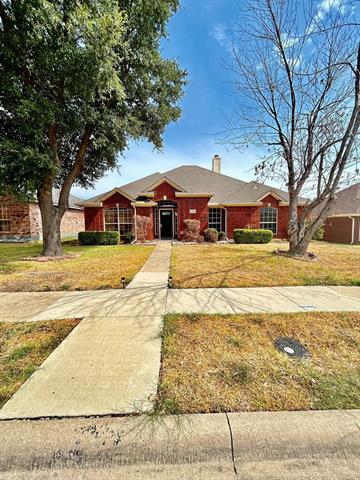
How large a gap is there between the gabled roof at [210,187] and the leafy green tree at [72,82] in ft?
20.2

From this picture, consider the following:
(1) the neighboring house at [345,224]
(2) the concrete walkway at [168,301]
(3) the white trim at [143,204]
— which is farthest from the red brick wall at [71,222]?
(1) the neighboring house at [345,224]

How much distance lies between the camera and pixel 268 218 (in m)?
18.5

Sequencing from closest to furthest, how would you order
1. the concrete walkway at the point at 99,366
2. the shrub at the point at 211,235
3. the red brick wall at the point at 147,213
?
the concrete walkway at the point at 99,366
the shrub at the point at 211,235
the red brick wall at the point at 147,213

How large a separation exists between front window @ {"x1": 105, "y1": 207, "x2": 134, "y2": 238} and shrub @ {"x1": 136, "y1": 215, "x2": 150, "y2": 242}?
114 centimetres

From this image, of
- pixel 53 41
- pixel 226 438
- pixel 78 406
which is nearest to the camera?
pixel 226 438

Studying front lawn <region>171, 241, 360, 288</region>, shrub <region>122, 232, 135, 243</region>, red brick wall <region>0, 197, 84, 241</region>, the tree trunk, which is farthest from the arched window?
red brick wall <region>0, 197, 84, 241</region>

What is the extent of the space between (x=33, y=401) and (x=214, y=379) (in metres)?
1.83

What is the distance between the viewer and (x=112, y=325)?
3.78 meters

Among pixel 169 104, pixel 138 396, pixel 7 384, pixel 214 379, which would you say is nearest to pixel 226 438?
pixel 214 379

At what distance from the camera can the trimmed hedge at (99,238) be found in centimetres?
1538

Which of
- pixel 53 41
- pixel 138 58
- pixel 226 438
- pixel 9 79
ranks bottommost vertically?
pixel 226 438

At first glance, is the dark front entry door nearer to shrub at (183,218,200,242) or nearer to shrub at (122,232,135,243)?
shrub at (183,218,200,242)

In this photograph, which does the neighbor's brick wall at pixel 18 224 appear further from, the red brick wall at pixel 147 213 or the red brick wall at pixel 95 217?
the red brick wall at pixel 147 213

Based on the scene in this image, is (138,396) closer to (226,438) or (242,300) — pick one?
(226,438)
